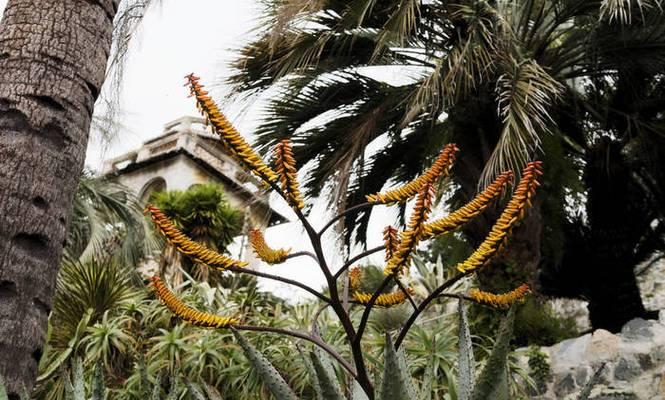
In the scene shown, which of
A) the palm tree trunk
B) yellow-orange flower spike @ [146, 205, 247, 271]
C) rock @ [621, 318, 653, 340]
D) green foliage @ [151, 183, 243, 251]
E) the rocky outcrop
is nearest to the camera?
yellow-orange flower spike @ [146, 205, 247, 271]

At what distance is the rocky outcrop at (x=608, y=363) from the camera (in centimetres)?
625

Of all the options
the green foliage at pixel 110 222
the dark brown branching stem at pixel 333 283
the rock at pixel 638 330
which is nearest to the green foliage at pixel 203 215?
the green foliage at pixel 110 222

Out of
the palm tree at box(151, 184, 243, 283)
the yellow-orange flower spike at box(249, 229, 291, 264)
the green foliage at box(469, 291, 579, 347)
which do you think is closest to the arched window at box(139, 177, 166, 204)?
the palm tree at box(151, 184, 243, 283)

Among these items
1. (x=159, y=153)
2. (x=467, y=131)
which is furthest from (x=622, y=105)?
(x=159, y=153)

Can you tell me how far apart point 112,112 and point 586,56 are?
5301 millimetres

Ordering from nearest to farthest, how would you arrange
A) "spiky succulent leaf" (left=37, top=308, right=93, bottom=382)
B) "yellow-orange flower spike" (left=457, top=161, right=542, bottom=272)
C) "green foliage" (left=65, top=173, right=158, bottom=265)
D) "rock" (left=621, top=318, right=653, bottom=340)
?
"yellow-orange flower spike" (left=457, top=161, right=542, bottom=272) → "spiky succulent leaf" (left=37, top=308, right=93, bottom=382) → "rock" (left=621, top=318, right=653, bottom=340) → "green foliage" (left=65, top=173, right=158, bottom=265)

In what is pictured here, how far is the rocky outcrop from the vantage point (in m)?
6.25

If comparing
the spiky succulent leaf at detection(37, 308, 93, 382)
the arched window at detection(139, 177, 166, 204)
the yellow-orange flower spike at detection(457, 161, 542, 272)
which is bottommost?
the yellow-orange flower spike at detection(457, 161, 542, 272)

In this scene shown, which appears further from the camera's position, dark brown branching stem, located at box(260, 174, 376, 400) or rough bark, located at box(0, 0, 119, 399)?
rough bark, located at box(0, 0, 119, 399)

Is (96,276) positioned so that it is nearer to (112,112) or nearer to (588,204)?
(112,112)

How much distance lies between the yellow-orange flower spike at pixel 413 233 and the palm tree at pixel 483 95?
4365 mm

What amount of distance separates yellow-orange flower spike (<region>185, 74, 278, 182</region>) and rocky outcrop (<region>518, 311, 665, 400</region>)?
5.37 metres

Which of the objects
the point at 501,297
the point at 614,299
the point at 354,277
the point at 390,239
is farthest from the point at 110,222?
the point at 501,297

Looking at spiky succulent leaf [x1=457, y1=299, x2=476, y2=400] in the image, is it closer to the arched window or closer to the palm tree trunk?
the palm tree trunk
